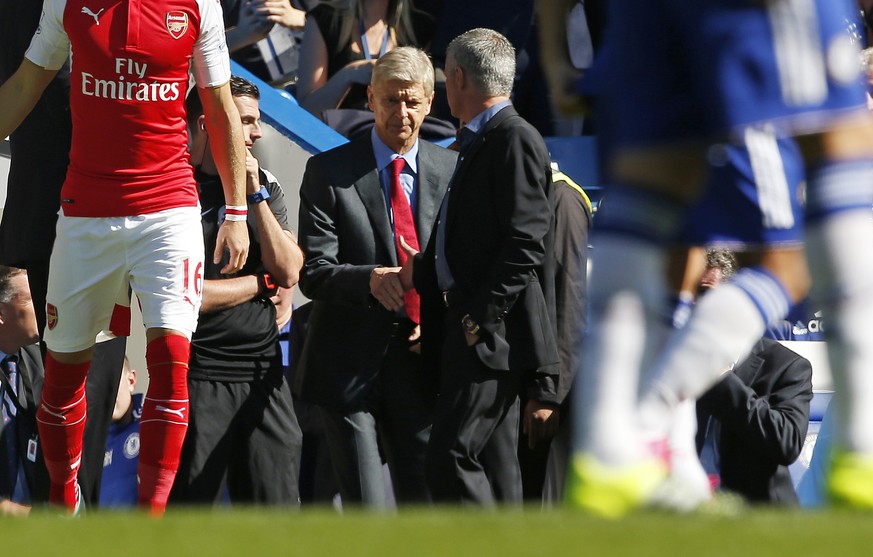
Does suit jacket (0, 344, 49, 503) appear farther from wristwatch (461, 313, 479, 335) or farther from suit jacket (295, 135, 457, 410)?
wristwatch (461, 313, 479, 335)

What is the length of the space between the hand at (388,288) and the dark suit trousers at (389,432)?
11.2 inches

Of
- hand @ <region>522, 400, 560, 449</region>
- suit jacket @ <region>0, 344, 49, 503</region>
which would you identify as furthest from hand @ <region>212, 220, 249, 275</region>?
hand @ <region>522, 400, 560, 449</region>

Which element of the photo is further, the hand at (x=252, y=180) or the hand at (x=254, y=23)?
the hand at (x=254, y=23)

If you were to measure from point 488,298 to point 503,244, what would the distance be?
0.23m

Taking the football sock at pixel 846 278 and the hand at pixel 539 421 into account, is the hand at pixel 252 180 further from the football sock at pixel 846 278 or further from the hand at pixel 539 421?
the football sock at pixel 846 278

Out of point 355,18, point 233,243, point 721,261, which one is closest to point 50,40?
point 233,243

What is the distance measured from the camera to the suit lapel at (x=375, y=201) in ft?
19.6

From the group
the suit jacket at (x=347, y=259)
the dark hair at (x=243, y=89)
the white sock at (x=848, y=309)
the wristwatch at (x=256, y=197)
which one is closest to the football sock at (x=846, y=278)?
the white sock at (x=848, y=309)

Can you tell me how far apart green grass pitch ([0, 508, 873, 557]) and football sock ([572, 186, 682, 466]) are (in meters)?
0.27

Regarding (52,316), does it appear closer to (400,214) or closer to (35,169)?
(35,169)

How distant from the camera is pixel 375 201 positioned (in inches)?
235

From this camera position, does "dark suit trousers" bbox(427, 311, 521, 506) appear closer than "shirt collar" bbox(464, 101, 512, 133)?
Yes

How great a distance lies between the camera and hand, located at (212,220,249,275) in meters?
5.30

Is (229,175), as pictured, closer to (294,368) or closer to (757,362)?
(294,368)
